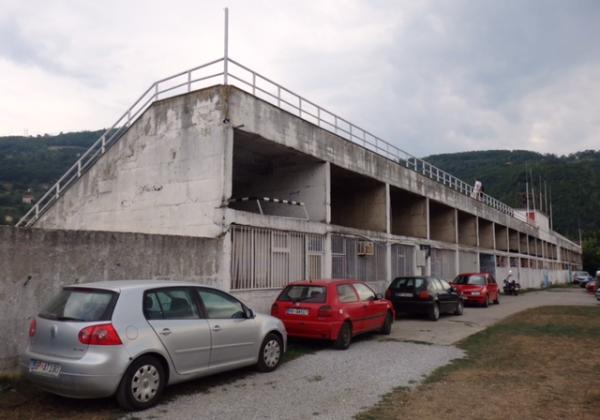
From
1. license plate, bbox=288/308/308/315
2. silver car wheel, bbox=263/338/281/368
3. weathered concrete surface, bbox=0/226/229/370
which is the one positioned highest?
weathered concrete surface, bbox=0/226/229/370

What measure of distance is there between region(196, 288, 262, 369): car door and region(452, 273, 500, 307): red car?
15244 millimetres

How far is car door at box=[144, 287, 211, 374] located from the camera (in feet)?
19.6

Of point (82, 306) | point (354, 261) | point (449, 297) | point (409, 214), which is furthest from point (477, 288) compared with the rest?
point (82, 306)

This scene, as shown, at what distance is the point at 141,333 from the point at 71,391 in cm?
93

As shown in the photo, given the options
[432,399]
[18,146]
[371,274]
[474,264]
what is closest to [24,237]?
[432,399]

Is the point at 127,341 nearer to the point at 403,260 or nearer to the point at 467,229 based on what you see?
the point at 403,260

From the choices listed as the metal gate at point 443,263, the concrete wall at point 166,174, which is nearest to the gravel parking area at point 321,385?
the concrete wall at point 166,174

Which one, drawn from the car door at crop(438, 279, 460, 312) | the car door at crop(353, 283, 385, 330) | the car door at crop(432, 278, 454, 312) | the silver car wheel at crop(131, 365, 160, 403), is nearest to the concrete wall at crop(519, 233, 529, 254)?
the car door at crop(438, 279, 460, 312)

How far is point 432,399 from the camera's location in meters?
6.18

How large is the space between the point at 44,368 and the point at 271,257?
7720 millimetres

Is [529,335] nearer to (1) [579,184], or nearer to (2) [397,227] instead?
(2) [397,227]

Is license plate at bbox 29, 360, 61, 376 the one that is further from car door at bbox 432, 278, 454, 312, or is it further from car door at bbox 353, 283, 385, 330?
car door at bbox 432, 278, 454, 312

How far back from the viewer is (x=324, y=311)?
31.6 ft

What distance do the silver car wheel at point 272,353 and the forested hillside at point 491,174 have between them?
29.4 meters
